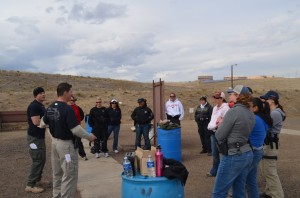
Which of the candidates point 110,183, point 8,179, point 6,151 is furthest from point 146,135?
point 6,151

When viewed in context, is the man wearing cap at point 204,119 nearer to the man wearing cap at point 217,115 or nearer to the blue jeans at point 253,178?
the man wearing cap at point 217,115

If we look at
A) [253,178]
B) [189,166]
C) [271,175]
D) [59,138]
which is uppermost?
[59,138]

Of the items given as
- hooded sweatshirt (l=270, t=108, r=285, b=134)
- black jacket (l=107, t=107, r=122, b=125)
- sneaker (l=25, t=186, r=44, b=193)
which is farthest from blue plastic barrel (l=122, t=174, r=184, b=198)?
black jacket (l=107, t=107, r=122, b=125)

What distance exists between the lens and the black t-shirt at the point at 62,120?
4984mm

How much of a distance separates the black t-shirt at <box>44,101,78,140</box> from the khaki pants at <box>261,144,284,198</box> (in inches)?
120

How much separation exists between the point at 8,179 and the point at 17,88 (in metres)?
41.9

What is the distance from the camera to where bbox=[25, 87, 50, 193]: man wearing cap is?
629 centimetres

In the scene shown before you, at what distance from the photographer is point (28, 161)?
9758 millimetres

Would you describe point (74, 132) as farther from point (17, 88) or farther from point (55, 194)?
point (17, 88)

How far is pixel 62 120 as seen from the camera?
5.02 m

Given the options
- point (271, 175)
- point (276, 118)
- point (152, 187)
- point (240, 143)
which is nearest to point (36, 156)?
point (152, 187)

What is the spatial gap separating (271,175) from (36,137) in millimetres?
4086

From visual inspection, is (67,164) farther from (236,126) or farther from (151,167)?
(236,126)

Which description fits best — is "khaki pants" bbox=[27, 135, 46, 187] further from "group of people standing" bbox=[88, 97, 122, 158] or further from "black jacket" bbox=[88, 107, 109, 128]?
"black jacket" bbox=[88, 107, 109, 128]
